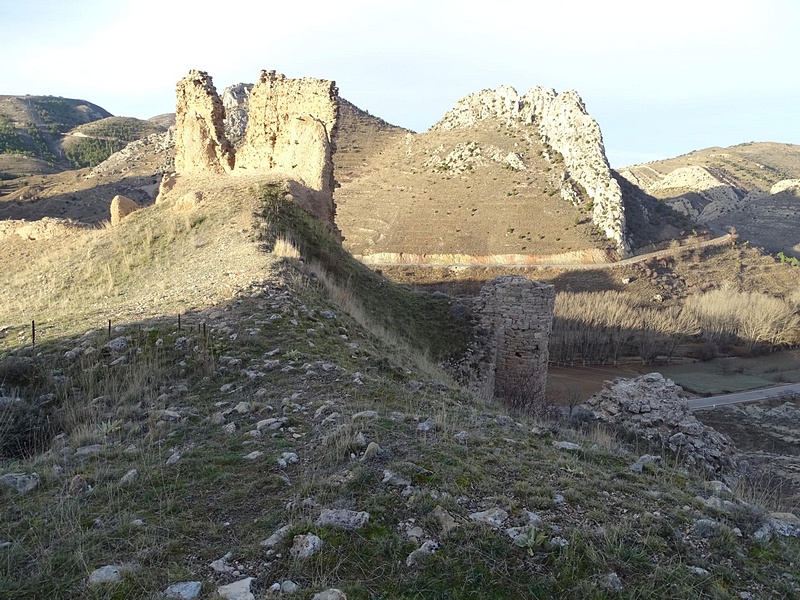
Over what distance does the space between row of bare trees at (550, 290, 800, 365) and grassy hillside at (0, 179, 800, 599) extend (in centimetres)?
3344

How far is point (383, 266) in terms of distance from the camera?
5300cm

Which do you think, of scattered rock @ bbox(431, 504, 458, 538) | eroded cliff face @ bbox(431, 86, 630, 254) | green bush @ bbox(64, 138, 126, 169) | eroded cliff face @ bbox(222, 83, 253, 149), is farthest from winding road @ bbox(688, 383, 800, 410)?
green bush @ bbox(64, 138, 126, 169)

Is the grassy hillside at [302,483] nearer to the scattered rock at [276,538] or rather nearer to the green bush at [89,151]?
the scattered rock at [276,538]

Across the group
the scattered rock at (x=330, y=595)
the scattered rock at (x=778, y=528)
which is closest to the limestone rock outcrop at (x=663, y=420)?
the scattered rock at (x=778, y=528)

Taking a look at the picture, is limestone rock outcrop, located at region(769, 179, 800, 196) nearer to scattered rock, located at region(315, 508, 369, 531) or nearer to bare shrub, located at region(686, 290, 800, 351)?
bare shrub, located at region(686, 290, 800, 351)

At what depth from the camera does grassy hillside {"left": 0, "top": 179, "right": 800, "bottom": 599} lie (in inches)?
112

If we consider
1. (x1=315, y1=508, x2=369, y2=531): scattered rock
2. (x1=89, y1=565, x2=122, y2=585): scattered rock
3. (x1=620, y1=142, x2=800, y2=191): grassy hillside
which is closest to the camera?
(x1=89, y1=565, x2=122, y2=585): scattered rock

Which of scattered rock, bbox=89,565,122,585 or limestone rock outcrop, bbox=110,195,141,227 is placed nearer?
scattered rock, bbox=89,565,122,585

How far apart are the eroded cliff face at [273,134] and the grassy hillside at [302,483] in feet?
29.1

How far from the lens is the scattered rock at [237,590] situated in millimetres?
2598

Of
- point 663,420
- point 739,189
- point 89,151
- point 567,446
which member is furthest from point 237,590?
point 739,189

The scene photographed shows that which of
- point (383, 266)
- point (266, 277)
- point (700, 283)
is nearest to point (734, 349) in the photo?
point (700, 283)

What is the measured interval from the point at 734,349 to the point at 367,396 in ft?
148

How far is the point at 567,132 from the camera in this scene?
6844 cm
